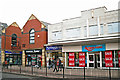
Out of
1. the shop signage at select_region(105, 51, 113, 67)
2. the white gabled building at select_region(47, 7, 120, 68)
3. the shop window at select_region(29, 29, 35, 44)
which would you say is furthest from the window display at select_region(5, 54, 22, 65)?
the shop signage at select_region(105, 51, 113, 67)

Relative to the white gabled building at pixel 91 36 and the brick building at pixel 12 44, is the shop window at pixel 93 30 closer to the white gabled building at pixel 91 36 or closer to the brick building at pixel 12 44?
the white gabled building at pixel 91 36

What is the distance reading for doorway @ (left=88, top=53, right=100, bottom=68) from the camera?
21.0m

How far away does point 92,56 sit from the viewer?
2155 centimetres

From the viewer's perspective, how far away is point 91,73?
1188 cm

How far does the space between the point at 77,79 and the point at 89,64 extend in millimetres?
9830

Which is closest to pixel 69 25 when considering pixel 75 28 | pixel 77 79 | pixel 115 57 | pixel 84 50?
pixel 75 28

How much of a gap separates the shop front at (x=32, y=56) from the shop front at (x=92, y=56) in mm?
5603

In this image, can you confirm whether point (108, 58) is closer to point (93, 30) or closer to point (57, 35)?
point (93, 30)

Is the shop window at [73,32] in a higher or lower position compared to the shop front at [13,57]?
higher

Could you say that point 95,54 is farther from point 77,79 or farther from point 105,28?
point 77,79

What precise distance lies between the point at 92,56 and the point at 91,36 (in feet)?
9.77

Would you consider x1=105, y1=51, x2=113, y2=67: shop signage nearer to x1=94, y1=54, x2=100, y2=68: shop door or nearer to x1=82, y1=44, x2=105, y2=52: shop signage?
x1=82, y1=44, x2=105, y2=52: shop signage

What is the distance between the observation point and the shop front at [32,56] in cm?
2714

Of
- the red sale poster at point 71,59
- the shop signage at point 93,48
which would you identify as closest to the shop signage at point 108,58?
the shop signage at point 93,48
